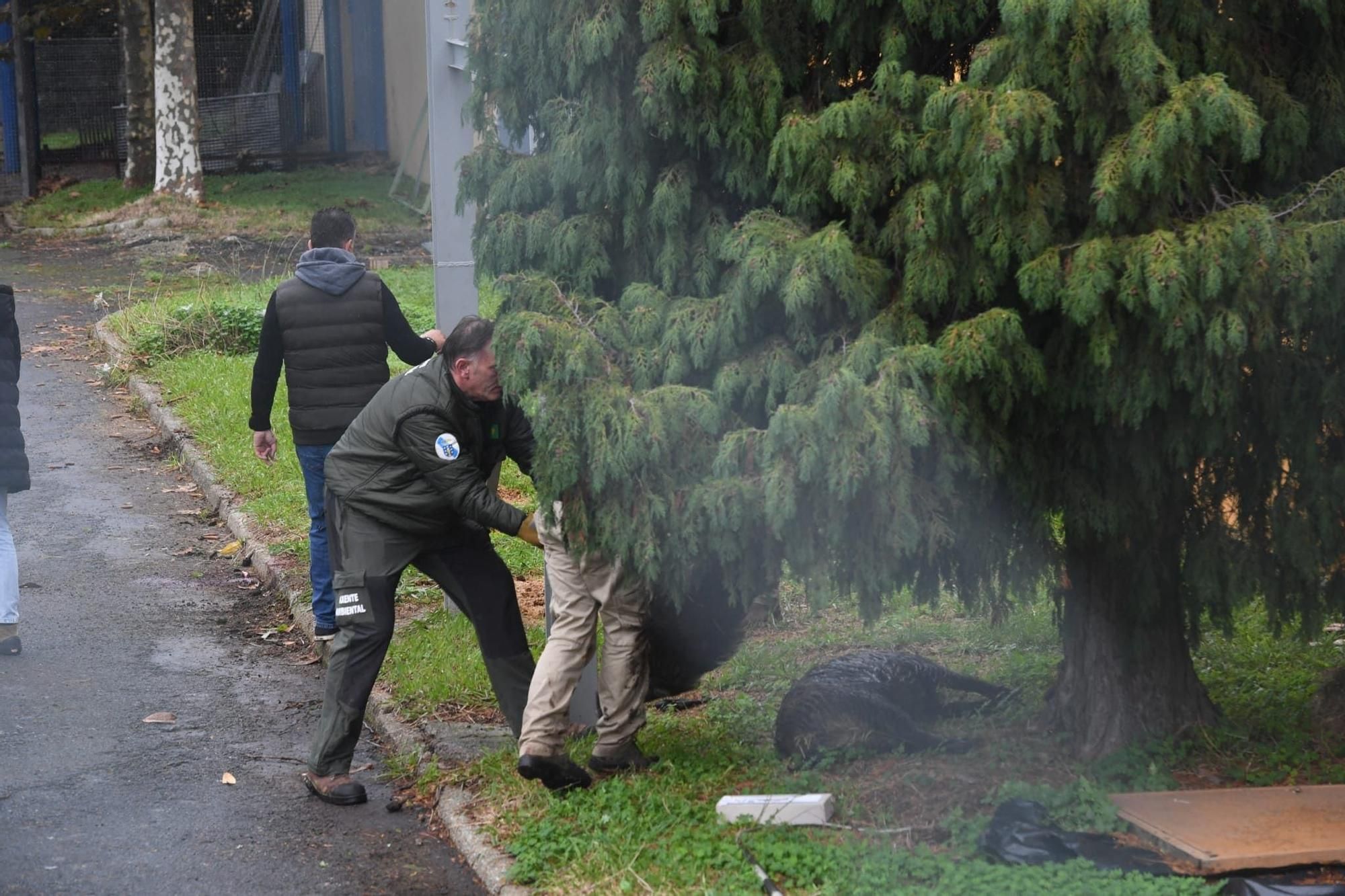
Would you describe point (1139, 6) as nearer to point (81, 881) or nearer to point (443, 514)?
point (443, 514)

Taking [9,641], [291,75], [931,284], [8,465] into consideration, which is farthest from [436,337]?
[291,75]

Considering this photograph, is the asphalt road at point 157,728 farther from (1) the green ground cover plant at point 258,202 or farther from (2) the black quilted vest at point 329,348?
(1) the green ground cover plant at point 258,202

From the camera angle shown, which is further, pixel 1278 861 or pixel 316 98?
pixel 316 98

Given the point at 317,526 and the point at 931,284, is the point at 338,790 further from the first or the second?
the point at 931,284

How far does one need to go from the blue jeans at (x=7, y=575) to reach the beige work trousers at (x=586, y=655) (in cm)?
305

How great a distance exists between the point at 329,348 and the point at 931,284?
136 inches

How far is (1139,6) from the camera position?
13.8ft

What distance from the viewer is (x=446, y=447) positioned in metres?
5.51

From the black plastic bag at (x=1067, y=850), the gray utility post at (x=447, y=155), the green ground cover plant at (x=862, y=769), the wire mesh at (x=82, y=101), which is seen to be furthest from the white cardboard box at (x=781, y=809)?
the wire mesh at (x=82, y=101)

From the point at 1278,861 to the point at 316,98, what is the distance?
23.3 metres

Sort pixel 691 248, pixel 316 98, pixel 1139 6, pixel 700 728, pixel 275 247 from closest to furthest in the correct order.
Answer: pixel 1139 6 < pixel 691 248 < pixel 700 728 < pixel 275 247 < pixel 316 98

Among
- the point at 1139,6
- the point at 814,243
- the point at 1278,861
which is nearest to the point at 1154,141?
the point at 1139,6

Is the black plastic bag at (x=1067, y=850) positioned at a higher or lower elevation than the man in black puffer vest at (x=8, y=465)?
lower

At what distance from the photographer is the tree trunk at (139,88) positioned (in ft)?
71.2
